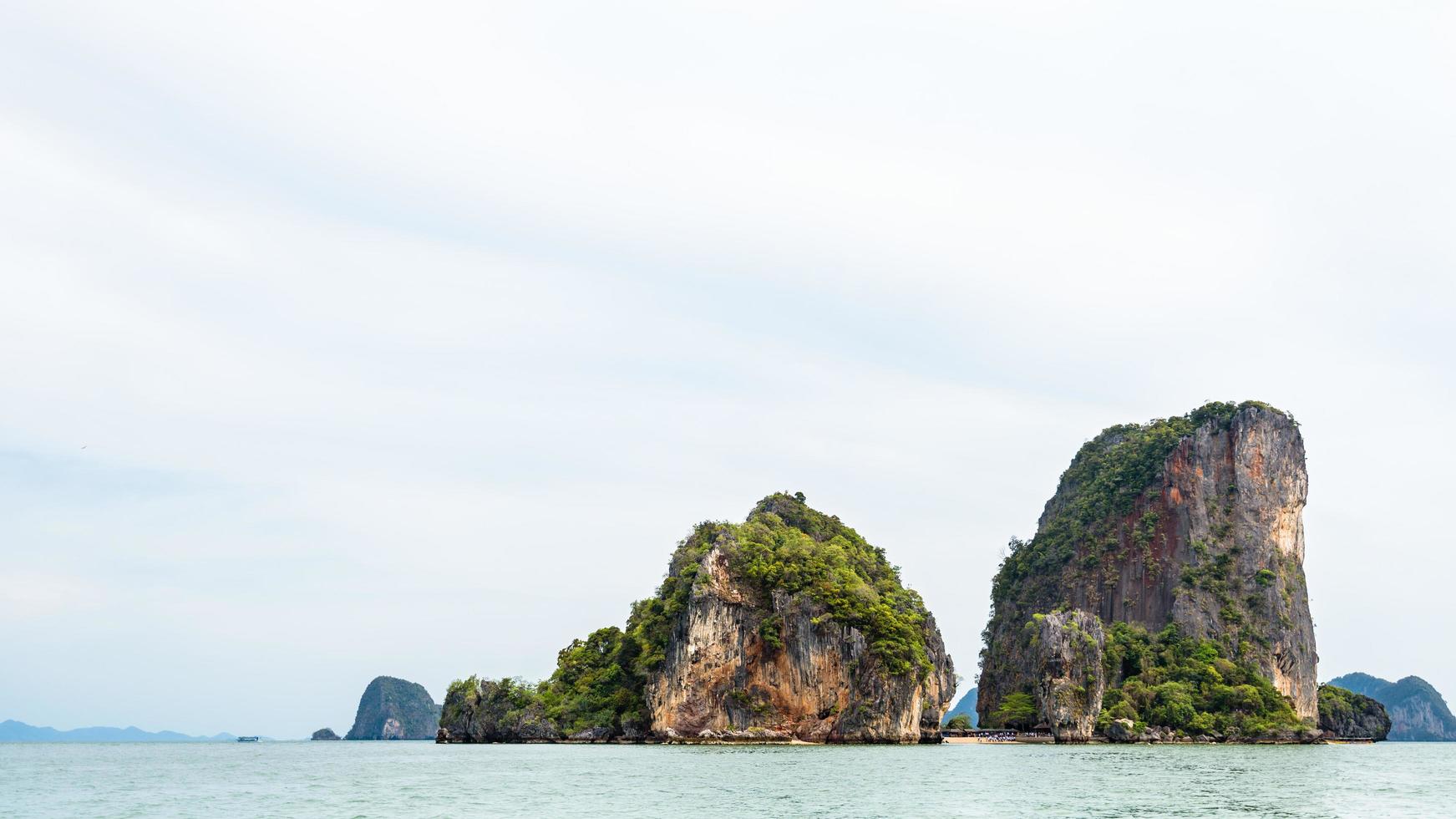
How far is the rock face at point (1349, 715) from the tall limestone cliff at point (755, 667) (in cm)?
4826

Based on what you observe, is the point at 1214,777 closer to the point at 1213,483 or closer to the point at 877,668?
the point at 877,668

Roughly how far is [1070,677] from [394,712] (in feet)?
406

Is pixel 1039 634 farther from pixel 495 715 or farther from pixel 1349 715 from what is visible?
pixel 495 715

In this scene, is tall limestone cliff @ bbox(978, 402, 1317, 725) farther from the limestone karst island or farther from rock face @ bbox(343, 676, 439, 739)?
rock face @ bbox(343, 676, 439, 739)

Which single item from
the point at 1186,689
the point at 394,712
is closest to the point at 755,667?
the point at 1186,689

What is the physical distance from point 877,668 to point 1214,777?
1400 inches

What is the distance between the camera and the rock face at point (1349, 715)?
11356 cm

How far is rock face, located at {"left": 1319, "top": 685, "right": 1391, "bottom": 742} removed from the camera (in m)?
114

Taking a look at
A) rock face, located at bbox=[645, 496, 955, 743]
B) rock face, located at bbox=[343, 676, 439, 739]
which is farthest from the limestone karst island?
rock face, located at bbox=[343, 676, 439, 739]

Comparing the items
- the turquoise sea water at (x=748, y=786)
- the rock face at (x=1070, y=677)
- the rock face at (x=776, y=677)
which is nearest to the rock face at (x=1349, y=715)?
the rock face at (x=1070, y=677)

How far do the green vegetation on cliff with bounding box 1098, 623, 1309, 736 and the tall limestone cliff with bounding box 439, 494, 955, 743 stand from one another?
21255 mm

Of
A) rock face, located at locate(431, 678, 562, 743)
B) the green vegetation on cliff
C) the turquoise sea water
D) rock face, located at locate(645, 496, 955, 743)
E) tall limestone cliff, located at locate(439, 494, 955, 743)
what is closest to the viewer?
the turquoise sea water

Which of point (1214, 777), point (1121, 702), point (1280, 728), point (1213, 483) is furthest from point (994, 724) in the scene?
point (1214, 777)

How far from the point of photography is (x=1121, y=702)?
98.6 meters
